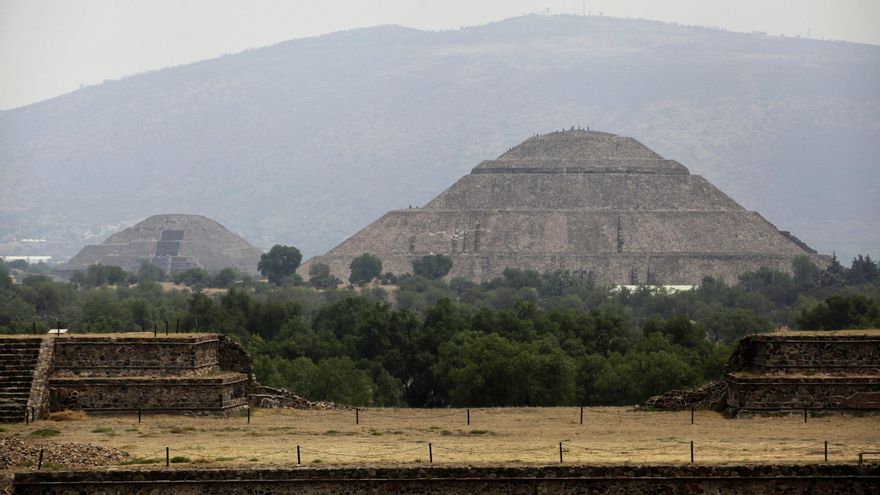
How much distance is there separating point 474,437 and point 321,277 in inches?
5792

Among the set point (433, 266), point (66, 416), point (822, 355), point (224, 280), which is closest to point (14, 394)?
point (66, 416)

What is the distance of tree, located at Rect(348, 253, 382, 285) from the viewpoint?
7397 inches

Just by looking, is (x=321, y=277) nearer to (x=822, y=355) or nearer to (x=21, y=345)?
(x=21, y=345)

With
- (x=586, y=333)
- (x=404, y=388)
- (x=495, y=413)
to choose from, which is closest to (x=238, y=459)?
(x=495, y=413)

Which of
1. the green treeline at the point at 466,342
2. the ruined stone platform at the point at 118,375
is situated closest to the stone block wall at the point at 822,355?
the ruined stone platform at the point at 118,375

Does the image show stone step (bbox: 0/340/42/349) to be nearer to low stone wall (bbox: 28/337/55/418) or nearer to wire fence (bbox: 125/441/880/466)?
low stone wall (bbox: 28/337/55/418)

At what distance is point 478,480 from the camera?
118 ft

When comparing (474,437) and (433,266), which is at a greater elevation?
(433,266)

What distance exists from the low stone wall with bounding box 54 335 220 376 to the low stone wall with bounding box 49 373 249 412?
1.55 feet

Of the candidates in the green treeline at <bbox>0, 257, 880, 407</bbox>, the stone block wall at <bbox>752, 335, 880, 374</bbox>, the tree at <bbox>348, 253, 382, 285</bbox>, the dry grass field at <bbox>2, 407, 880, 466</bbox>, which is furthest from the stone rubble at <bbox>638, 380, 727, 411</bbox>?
the tree at <bbox>348, 253, 382, 285</bbox>

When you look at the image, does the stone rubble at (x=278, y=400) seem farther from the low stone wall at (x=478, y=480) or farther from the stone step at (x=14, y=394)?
the low stone wall at (x=478, y=480)

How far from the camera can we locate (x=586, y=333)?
86.2 meters

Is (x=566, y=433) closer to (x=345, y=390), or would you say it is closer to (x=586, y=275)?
(x=345, y=390)

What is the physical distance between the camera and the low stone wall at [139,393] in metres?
45.3
